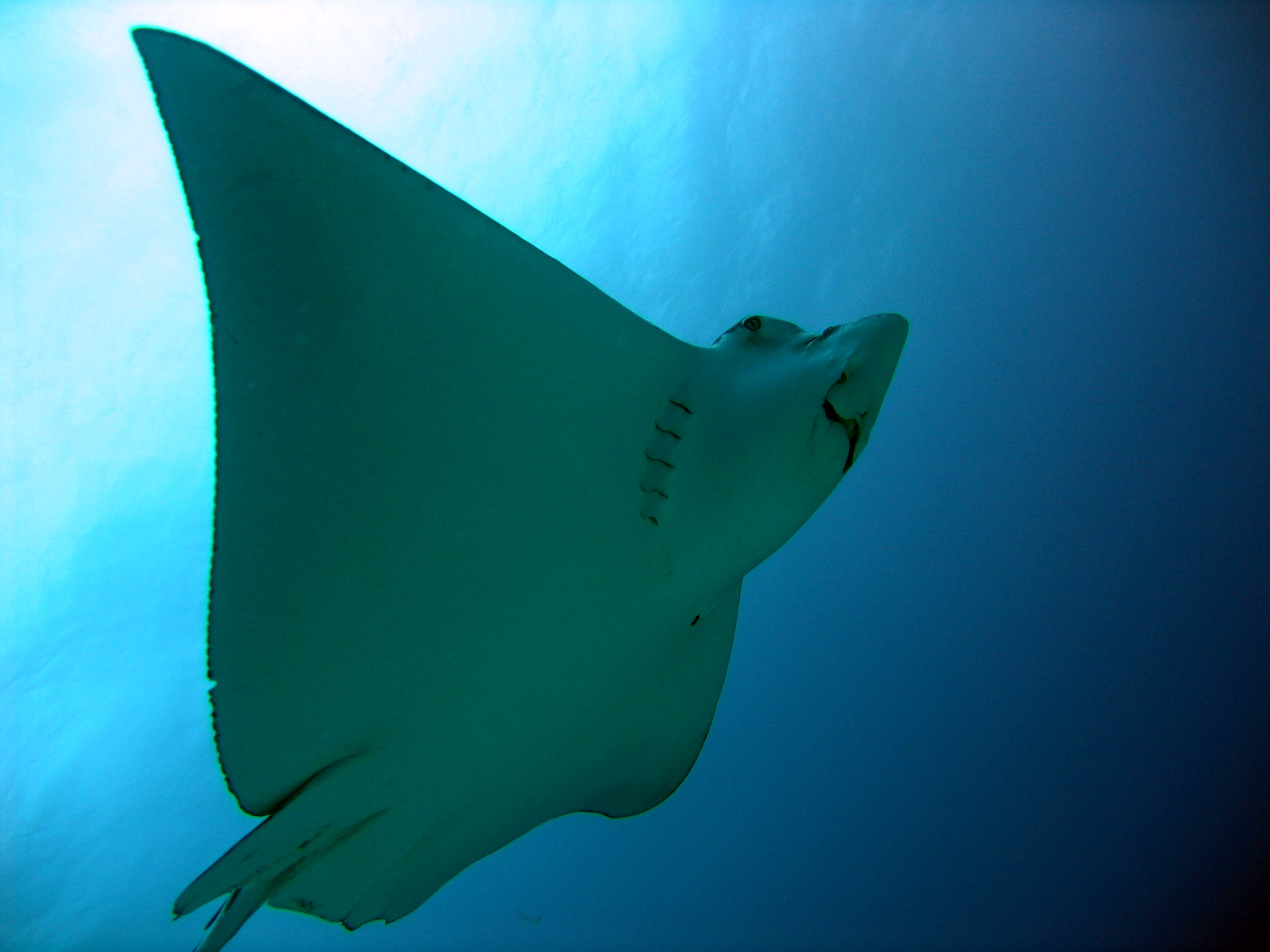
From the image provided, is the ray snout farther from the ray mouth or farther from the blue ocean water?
the blue ocean water

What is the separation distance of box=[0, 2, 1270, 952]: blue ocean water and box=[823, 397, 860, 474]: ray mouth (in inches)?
251

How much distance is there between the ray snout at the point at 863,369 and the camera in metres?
1.22

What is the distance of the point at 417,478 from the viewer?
1.30 metres

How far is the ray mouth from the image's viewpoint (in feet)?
4.12

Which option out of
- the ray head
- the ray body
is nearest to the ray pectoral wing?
the ray body

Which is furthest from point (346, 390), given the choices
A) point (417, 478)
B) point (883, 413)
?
point (883, 413)

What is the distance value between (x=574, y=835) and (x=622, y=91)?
1104cm

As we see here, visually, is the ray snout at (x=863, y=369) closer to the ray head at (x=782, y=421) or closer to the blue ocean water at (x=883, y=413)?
the ray head at (x=782, y=421)

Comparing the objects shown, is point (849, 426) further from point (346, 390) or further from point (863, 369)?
point (346, 390)

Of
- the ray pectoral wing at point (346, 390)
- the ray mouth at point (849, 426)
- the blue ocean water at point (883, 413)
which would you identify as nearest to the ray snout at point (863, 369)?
the ray mouth at point (849, 426)

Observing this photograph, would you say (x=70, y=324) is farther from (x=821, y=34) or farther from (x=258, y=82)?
(x=821, y=34)

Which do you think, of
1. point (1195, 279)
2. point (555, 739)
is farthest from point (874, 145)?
point (555, 739)

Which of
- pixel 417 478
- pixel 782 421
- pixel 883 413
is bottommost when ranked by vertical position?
pixel 417 478

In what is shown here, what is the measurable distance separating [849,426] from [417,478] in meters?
0.90
